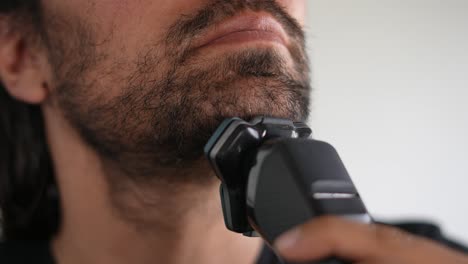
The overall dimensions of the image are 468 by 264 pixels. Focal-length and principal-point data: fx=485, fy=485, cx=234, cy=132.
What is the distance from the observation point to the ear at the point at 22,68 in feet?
2.70

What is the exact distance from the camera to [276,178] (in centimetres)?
44

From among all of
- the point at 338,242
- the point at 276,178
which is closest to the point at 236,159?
the point at 276,178

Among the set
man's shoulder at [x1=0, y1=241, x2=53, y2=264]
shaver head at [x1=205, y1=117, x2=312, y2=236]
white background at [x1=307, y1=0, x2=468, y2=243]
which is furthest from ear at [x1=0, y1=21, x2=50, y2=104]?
white background at [x1=307, y1=0, x2=468, y2=243]

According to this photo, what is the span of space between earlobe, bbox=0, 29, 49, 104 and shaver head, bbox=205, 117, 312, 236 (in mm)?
440

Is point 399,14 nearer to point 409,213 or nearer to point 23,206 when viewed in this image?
point 409,213

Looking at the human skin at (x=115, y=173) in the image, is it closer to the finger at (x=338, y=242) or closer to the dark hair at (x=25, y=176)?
the dark hair at (x=25, y=176)

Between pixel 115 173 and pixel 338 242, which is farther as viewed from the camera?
pixel 115 173

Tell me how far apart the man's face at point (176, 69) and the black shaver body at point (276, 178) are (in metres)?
0.09

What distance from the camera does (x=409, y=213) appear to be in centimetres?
140

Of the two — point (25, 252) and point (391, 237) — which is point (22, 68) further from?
point (391, 237)

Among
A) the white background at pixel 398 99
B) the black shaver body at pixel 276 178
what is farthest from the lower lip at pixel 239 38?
the white background at pixel 398 99

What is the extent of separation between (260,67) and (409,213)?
969 mm

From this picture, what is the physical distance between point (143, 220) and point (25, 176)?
346 mm

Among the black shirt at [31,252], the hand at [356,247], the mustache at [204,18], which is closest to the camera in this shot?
the hand at [356,247]
